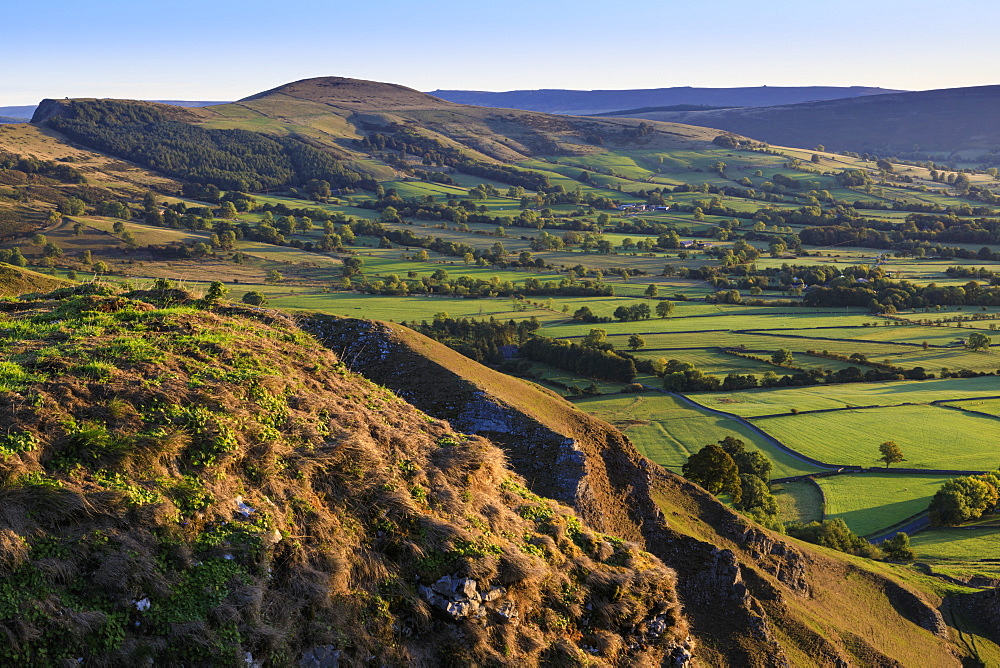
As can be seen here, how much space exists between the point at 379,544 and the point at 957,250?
197 metres

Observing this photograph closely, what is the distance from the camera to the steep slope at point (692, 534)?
74.9ft

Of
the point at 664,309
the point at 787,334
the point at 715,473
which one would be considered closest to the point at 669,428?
the point at 715,473

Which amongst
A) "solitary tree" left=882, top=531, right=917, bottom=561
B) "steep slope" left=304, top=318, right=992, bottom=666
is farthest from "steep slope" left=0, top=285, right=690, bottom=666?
"solitary tree" left=882, top=531, right=917, bottom=561

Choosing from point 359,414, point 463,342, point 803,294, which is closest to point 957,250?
point 803,294

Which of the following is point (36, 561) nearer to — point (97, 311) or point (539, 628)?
point (539, 628)

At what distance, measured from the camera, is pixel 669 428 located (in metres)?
72.8

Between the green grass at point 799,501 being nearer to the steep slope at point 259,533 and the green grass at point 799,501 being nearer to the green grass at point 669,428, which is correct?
the green grass at point 669,428

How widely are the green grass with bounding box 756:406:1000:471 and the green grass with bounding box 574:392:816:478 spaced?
3351mm

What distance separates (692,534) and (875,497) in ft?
134

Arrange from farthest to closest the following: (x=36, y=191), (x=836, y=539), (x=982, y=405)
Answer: (x=36, y=191)
(x=982, y=405)
(x=836, y=539)

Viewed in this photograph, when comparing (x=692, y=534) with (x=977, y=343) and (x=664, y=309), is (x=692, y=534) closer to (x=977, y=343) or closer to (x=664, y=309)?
(x=664, y=309)

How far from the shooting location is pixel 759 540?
29266mm

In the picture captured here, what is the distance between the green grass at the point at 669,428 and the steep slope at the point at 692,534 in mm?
29658

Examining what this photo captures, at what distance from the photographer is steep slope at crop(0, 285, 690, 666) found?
11305mm
